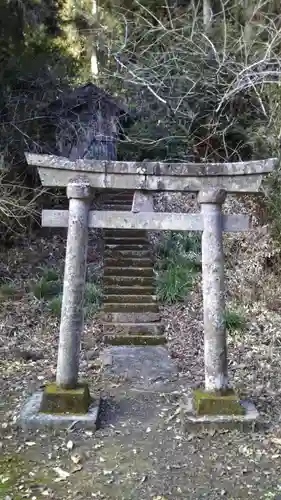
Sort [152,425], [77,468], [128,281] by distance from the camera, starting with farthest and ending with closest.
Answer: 1. [128,281]
2. [152,425]
3. [77,468]

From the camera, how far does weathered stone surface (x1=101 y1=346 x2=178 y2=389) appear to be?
21.0 ft

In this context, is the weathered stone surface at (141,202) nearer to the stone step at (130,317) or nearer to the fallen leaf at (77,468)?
the fallen leaf at (77,468)

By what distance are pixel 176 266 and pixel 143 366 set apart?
326cm

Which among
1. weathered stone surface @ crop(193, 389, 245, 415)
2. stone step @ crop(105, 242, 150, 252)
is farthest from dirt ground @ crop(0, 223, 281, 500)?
stone step @ crop(105, 242, 150, 252)

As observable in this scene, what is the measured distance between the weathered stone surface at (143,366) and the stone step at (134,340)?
154 millimetres

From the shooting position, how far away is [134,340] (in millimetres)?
7859

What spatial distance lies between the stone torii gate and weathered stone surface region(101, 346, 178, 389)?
1.42m

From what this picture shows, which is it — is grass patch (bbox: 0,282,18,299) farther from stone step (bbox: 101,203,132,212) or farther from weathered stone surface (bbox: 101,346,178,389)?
stone step (bbox: 101,203,132,212)

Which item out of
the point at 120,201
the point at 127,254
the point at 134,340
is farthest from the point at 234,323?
the point at 120,201

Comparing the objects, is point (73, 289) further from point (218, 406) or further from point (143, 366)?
point (143, 366)

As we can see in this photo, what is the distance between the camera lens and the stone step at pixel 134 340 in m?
7.80

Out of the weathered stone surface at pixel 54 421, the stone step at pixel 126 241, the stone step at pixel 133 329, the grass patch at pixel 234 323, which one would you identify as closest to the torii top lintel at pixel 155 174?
the weathered stone surface at pixel 54 421

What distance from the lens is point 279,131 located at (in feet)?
28.6

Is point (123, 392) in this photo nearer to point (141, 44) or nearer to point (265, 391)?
point (265, 391)
